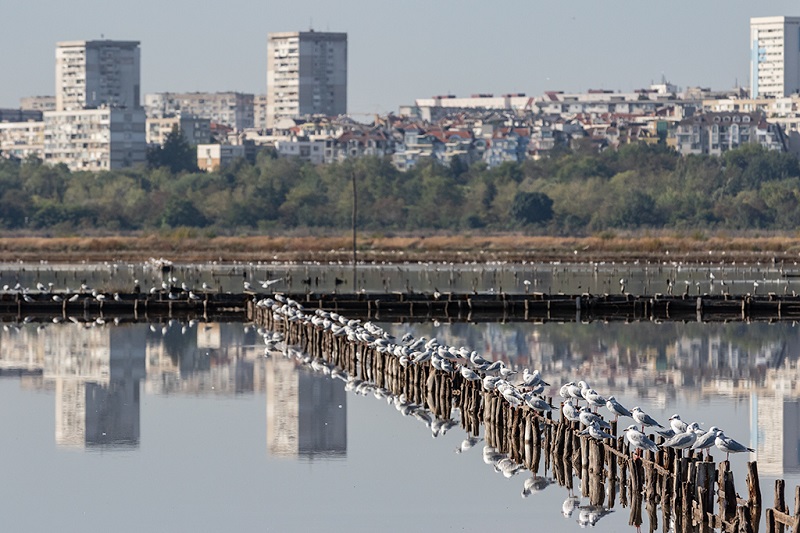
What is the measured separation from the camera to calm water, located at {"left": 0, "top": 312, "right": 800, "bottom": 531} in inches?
740

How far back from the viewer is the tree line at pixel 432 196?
10044 cm

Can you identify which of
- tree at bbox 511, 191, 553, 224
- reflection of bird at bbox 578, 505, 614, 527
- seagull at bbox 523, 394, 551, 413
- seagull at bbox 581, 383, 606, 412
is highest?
tree at bbox 511, 191, 553, 224

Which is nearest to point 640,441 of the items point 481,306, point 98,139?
point 481,306

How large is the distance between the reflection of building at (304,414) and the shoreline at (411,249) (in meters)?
46.7

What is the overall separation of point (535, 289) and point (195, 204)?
52366 millimetres

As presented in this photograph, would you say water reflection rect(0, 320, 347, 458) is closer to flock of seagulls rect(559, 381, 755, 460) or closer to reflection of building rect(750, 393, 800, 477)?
flock of seagulls rect(559, 381, 755, 460)

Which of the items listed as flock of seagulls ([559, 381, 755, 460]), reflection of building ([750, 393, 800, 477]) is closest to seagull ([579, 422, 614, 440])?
flock of seagulls ([559, 381, 755, 460])

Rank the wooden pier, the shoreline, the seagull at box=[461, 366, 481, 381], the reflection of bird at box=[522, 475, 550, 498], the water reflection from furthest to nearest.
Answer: the shoreline < the wooden pier < the water reflection < the seagull at box=[461, 366, 481, 381] < the reflection of bird at box=[522, 475, 550, 498]

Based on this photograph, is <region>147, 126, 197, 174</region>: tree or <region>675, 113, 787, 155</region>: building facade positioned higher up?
<region>675, 113, 787, 155</region>: building facade

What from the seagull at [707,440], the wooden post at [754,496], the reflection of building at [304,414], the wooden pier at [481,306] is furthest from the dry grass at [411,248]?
the wooden post at [754,496]

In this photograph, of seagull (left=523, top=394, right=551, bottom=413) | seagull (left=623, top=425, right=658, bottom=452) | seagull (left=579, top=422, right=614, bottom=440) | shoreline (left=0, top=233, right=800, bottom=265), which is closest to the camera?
seagull (left=623, top=425, right=658, bottom=452)

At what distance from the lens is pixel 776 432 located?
77.8 ft

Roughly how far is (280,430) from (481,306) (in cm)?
2097

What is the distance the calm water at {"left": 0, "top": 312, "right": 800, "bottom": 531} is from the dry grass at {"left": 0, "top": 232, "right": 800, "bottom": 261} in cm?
4014
